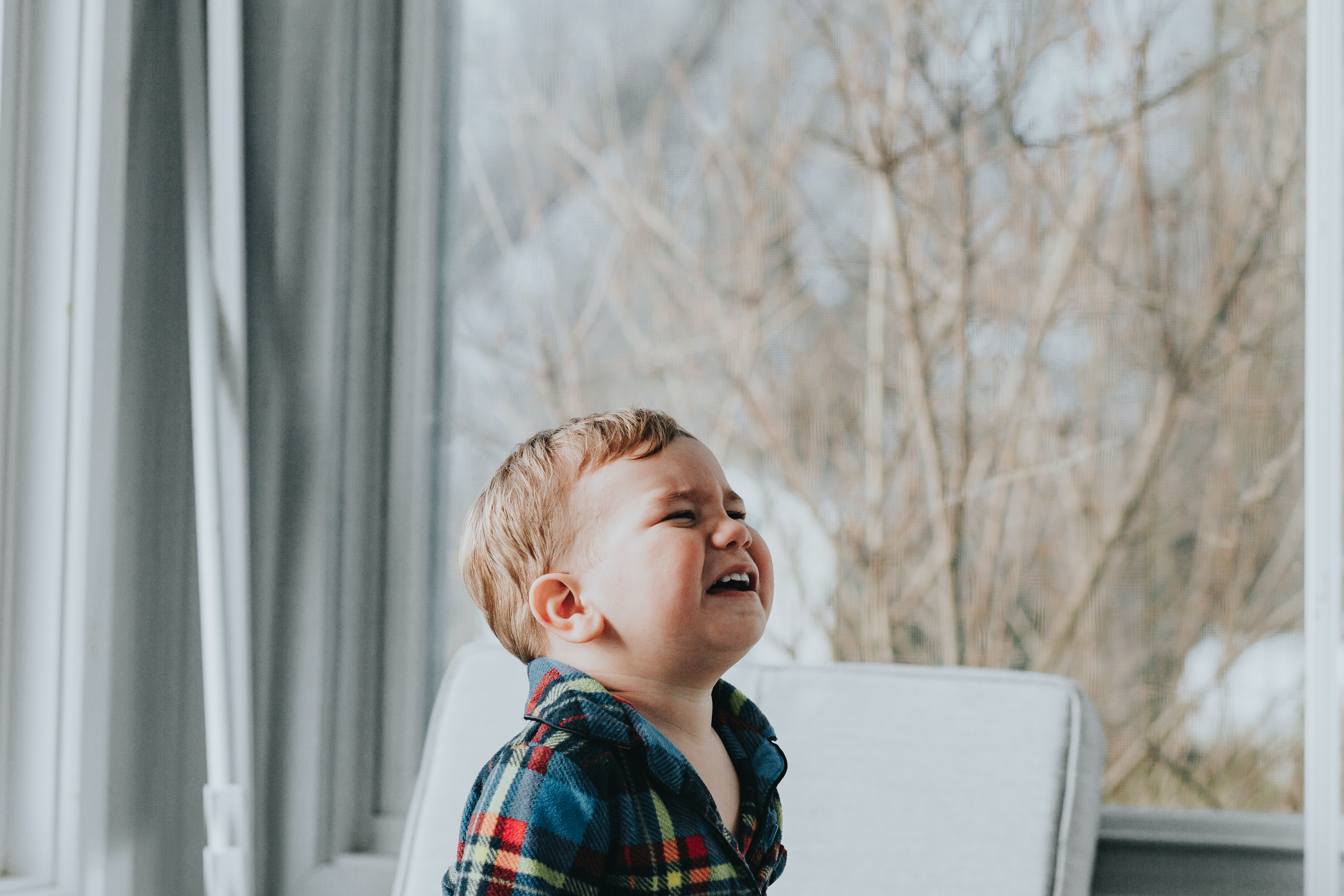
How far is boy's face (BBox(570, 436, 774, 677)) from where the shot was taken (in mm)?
777

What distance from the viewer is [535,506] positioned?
0.83 meters

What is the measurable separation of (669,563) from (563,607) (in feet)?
0.32

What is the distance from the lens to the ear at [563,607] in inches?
31.7

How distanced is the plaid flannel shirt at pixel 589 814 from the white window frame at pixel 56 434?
0.65m

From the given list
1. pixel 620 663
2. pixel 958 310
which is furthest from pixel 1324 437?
pixel 620 663

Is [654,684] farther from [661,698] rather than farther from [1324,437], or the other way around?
[1324,437]

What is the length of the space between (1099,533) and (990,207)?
422 millimetres

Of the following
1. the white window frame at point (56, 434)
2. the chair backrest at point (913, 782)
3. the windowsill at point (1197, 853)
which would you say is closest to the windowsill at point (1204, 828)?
the windowsill at point (1197, 853)

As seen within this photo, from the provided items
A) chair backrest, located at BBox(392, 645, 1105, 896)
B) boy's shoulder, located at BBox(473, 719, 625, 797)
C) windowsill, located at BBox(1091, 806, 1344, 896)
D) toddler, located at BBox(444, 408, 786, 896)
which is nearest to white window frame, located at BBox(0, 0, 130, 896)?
chair backrest, located at BBox(392, 645, 1105, 896)

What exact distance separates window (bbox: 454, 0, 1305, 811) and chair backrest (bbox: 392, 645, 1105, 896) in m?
0.24

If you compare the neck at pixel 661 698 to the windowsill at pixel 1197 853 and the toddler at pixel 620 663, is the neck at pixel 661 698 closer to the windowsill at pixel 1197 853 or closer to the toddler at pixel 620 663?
the toddler at pixel 620 663

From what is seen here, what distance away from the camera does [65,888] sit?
1.17 m

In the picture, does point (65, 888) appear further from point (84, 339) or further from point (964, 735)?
point (964, 735)

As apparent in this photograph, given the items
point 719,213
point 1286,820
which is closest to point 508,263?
point 719,213
